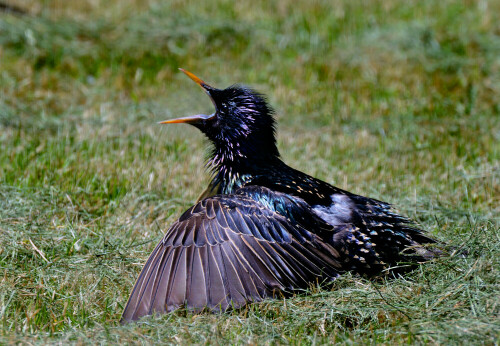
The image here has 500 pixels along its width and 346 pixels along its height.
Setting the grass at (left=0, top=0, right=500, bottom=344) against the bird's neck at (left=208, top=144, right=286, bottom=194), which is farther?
the bird's neck at (left=208, top=144, right=286, bottom=194)

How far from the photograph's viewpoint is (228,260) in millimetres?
4195

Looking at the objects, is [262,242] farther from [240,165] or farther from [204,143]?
[204,143]

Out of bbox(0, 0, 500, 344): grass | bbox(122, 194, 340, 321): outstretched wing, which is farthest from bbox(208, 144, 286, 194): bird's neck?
bbox(0, 0, 500, 344): grass

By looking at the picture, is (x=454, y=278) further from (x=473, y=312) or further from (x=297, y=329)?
(x=297, y=329)

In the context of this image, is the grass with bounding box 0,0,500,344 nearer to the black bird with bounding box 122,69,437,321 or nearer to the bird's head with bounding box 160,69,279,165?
the black bird with bounding box 122,69,437,321

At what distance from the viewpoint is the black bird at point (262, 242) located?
4.09 metres

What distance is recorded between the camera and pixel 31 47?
29.3 ft

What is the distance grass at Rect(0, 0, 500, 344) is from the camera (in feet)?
13.1

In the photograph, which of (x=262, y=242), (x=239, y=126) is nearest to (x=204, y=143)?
(x=239, y=126)

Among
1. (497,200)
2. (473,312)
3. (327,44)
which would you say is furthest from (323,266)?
(327,44)

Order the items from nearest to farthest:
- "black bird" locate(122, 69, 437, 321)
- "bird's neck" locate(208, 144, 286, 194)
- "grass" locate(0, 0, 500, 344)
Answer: "grass" locate(0, 0, 500, 344)
"black bird" locate(122, 69, 437, 321)
"bird's neck" locate(208, 144, 286, 194)

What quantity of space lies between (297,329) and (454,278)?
3.41 feet

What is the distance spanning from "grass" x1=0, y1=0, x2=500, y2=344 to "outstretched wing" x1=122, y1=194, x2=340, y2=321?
13cm

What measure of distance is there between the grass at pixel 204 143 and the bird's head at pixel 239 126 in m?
0.85
